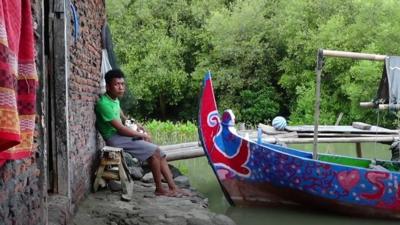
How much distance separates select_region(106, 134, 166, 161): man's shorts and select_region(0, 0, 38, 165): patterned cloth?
330cm

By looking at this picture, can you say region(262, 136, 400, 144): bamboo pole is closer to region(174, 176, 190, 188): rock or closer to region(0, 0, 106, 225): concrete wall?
region(174, 176, 190, 188): rock

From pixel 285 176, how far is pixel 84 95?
10.7 ft

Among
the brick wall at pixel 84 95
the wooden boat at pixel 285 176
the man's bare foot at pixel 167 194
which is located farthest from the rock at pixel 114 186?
the wooden boat at pixel 285 176

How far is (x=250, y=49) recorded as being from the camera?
70.1 feet

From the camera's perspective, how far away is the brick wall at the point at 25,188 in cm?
235

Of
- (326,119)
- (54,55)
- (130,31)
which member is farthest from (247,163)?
(130,31)

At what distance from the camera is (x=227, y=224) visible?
523 cm

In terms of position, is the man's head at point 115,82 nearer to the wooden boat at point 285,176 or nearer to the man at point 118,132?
the man at point 118,132

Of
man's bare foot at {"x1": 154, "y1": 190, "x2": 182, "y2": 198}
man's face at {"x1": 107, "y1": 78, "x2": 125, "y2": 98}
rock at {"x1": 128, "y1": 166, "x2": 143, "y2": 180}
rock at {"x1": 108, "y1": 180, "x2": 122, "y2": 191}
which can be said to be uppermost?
man's face at {"x1": 107, "y1": 78, "x2": 125, "y2": 98}

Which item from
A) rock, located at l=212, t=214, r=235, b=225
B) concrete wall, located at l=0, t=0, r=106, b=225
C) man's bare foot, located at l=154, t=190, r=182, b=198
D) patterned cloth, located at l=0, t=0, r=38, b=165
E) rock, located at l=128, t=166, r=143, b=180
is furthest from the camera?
rock, located at l=128, t=166, r=143, b=180

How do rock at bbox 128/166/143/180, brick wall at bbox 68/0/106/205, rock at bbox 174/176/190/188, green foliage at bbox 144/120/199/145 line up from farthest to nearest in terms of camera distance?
green foliage at bbox 144/120/199/145 < rock at bbox 174/176/190/188 < rock at bbox 128/166/143/180 < brick wall at bbox 68/0/106/205

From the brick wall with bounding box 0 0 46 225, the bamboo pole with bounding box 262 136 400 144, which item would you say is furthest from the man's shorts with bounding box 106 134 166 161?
the bamboo pole with bounding box 262 136 400 144

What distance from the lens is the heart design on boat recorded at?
21.9ft

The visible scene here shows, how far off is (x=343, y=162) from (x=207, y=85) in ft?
8.89
